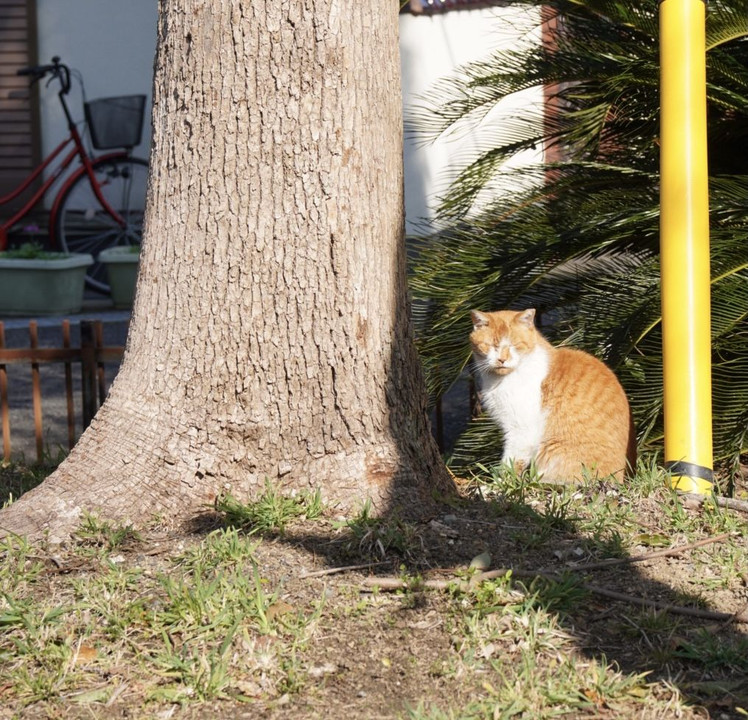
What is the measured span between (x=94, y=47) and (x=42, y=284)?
3.10 meters

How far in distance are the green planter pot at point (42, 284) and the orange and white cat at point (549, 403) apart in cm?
660

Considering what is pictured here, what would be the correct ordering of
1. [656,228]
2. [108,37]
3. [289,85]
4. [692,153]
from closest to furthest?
[289,85] → [692,153] → [656,228] → [108,37]

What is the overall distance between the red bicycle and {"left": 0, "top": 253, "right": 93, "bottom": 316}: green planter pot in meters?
0.83

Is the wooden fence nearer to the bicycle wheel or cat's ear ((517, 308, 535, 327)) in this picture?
cat's ear ((517, 308, 535, 327))

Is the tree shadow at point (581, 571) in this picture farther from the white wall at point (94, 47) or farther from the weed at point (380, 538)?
the white wall at point (94, 47)

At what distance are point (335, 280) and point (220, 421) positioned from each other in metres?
0.60

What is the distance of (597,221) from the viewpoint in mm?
4750

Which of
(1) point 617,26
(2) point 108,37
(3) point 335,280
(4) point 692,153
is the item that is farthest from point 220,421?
(2) point 108,37

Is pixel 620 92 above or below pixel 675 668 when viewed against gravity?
above

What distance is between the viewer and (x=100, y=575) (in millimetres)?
3062

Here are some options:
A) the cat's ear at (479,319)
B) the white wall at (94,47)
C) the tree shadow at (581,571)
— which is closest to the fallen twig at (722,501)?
the tree shadow at (581,571)

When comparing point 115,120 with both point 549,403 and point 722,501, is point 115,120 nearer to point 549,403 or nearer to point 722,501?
point 549,403

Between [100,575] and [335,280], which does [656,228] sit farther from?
[100,575]

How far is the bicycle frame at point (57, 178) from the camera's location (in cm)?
1077
